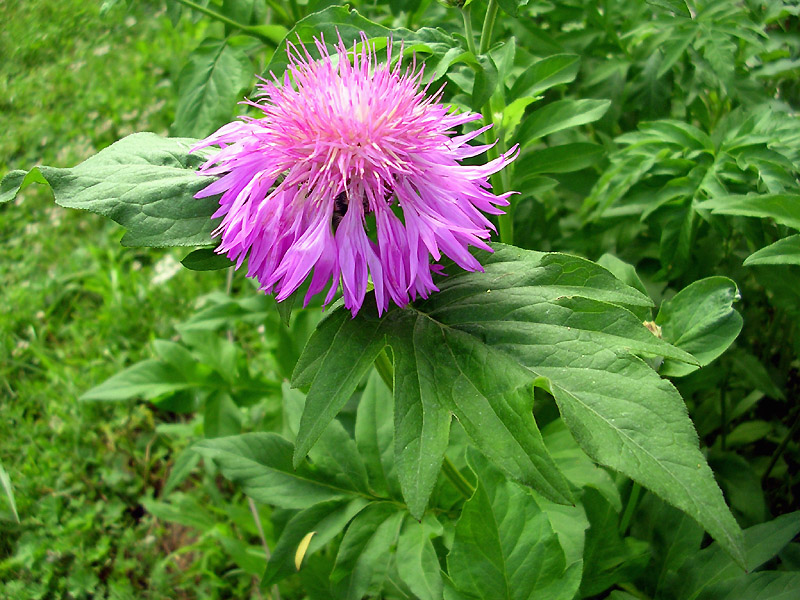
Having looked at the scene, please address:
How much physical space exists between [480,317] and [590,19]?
1311 millimetres

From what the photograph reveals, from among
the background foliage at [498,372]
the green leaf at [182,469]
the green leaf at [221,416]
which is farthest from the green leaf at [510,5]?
the green leaf at [182,469]

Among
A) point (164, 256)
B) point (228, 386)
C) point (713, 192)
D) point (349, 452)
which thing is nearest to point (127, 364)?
point (164, 256)

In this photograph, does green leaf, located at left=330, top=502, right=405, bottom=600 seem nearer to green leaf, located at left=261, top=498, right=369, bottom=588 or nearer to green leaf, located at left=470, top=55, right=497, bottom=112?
green leaf, located at left=261, top=498, right=369, bottom=588

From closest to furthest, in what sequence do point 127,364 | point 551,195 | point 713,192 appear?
point 713,192
point 551,195
point 127,364

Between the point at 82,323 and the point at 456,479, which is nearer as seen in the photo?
the point at 456,479

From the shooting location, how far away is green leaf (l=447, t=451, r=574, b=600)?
3.46 ft

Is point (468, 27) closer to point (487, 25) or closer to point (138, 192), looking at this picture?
point (487, 25)

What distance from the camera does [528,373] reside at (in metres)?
0.89

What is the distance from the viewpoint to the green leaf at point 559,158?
1.47 meters

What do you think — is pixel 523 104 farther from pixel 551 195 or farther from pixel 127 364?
pixel 127 364

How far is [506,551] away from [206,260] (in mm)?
655

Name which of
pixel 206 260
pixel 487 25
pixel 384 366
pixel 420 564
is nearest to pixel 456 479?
pixel 420 564

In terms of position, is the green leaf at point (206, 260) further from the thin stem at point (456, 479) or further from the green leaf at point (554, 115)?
the green leaf at point (554, 115)

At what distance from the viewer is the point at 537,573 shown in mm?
1055
